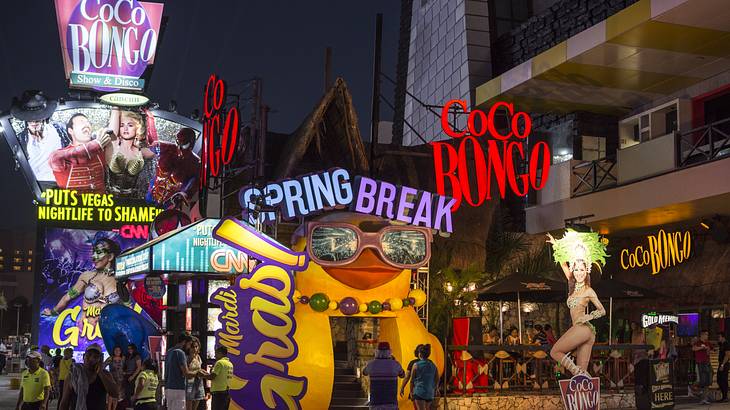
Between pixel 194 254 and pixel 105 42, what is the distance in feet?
60.4

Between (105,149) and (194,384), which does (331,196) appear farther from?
(105,149)

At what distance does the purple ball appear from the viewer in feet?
56.9

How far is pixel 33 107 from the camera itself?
32.3 meters

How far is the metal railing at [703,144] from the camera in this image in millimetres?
20469

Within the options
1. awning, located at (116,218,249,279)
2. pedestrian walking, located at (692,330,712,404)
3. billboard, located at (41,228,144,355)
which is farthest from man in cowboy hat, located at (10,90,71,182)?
pedestrian walking, located at (692,330,712,404)

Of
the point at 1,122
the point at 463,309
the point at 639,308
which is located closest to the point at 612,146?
the point at 639,308

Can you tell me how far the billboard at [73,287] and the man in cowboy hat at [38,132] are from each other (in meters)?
2.17

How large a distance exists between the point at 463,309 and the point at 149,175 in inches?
546

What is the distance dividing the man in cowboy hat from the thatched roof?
10123 millimetres

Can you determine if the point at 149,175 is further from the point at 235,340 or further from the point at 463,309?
the point at 235,340

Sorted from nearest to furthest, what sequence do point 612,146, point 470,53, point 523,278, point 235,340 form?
point 235,340 < point 523,278 < point 612,146 < point 470,53

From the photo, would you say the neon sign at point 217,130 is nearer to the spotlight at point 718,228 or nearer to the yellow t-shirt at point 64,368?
the yellow t-shirt at point 64,368

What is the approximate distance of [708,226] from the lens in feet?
73.3

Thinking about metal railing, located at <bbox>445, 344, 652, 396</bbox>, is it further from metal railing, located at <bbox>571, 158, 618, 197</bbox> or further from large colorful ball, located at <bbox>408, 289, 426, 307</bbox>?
metal railing, located at <bbox>571, 158, 618, 197</bbox>
